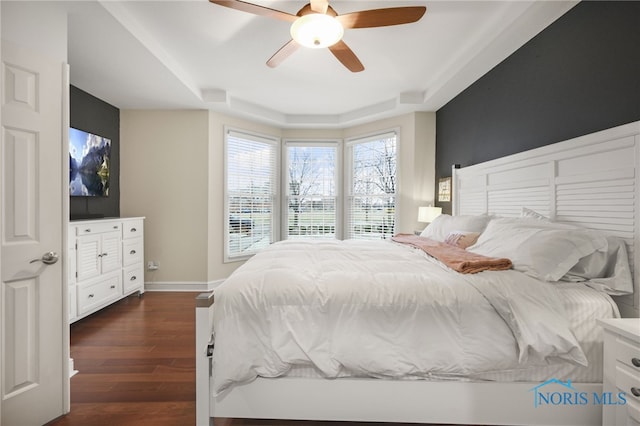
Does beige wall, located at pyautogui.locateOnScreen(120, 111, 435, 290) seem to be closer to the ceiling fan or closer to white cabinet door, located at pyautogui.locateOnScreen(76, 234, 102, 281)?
white cabinet door, located at pyautogui.locateOnScreen(76, 234, 102, 281)

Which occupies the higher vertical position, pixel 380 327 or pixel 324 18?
pixel 324 18

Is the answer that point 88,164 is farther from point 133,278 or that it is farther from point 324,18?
point 324,18

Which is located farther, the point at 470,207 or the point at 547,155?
the point at 470,207

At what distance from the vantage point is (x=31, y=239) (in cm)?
170

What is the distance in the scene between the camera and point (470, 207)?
11.4 ft

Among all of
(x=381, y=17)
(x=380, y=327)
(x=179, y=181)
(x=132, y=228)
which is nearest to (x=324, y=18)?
(x=381, y=17)

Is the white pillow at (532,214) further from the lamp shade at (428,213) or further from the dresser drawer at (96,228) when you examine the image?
the dresser drawer at (96,228)

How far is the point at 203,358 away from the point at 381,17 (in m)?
2.30

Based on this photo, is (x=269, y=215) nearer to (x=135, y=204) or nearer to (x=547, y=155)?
(x=135, y=204)

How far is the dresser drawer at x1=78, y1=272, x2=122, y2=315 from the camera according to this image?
9.90 ft

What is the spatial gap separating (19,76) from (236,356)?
1885 mm

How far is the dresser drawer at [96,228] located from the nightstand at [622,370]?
3.95 meters

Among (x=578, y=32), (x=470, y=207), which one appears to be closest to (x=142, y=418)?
(x=470, y=207)

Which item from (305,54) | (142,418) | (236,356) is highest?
(305,54)
